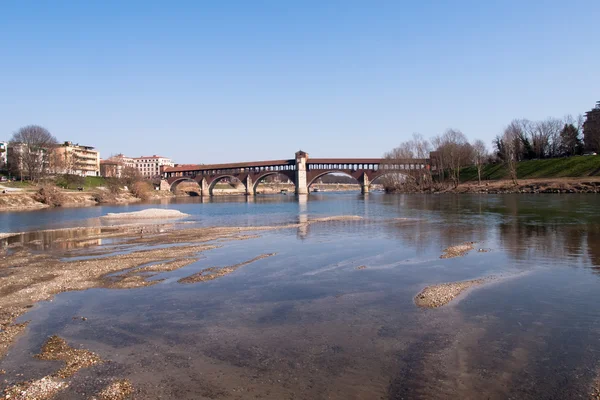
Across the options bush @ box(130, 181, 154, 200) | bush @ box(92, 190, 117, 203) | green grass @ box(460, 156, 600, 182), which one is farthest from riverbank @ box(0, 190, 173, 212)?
green grass @ box(460, 156, 600, 182)

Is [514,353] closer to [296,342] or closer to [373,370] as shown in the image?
[373,370]

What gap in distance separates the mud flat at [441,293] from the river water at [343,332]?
0.36 meters

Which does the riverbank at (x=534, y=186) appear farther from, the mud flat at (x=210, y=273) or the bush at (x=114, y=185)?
the bush at (x=114, y=185)

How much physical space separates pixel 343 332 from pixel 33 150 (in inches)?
4536

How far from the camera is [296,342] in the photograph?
1059cm

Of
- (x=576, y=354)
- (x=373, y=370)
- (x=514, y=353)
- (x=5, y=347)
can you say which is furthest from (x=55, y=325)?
(x=576, y=354)

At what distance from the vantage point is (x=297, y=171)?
153 meters

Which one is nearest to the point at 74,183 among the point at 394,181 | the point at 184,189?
the point at 184,189

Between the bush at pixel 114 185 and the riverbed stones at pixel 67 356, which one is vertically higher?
the bush at pixel 114 185

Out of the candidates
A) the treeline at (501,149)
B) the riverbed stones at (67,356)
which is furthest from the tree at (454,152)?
the riverbed stones at (67,356)

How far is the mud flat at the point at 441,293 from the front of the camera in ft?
44.5

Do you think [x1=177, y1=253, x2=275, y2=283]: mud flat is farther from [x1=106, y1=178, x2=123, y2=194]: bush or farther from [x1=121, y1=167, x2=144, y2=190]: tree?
[x1=121, y1=167, x2=144, y2=190]: tree

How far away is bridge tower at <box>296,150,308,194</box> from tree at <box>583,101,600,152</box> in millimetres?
81108

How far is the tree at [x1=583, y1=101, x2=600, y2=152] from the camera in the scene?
111 metres
